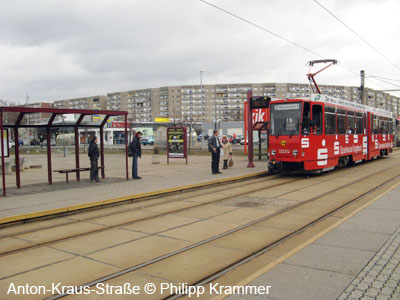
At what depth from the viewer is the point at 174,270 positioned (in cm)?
503

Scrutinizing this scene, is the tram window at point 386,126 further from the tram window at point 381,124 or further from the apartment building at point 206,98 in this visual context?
the apartment building at point 206,98

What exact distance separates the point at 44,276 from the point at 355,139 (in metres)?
17.7

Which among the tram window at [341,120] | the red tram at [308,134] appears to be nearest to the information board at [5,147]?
the red tram at [308,134]

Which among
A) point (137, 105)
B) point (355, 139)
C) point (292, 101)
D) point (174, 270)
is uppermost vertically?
point (137, 105)

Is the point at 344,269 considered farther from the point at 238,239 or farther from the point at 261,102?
the point at 261,102

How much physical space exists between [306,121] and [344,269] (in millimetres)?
10620

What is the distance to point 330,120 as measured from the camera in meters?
16.3

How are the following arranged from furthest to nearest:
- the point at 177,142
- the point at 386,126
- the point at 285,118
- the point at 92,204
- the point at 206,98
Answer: the point at 206,98 → the point at 386,126 → the point at 177,142 → the point at 285,118 → the point at 92,204

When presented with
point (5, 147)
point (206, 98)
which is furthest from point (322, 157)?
point (206, 98)

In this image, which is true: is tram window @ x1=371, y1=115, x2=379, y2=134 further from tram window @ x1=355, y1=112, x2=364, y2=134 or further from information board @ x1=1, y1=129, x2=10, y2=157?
information board @ x1=1, y1=129, x2=10, y2=157

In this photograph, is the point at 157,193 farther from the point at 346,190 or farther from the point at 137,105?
the point at 137,105

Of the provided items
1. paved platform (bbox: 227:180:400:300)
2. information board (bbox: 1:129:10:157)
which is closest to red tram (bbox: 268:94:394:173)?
paved platform (bbox: 227:180:400:300)

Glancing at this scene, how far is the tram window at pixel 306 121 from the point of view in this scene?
14783mm

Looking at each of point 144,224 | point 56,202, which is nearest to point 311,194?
point 144,224
